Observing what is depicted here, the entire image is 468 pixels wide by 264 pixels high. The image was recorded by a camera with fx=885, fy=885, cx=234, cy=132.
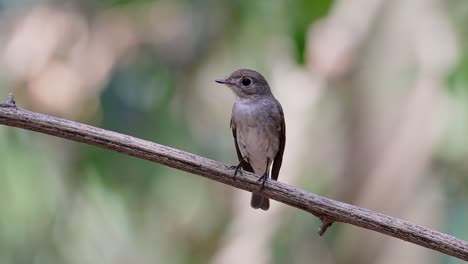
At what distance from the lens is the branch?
3.69 metres

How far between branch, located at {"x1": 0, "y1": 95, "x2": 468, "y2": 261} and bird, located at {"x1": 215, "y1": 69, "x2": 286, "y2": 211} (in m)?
1.68

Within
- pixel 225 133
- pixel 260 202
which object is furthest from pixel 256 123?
pixel 225 133

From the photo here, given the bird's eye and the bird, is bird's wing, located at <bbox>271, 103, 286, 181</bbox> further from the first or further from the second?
the bird's eye

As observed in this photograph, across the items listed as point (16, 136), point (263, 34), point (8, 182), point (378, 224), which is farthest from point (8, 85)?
point (378, 224)

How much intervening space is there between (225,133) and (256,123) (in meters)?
1.55

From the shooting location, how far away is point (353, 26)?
22.0 ft

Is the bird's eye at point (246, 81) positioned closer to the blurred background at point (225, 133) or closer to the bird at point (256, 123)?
the bird at point (256, 123)

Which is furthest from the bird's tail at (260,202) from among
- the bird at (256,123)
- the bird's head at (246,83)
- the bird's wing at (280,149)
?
the bird's head at (246,83)

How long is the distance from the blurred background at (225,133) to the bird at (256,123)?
16.6 inches

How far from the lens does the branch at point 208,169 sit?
369 centimetres

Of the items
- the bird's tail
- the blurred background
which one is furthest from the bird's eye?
the bird's tail

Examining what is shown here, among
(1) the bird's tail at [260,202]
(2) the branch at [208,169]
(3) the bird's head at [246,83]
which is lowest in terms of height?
(2) the branch at [208,169]

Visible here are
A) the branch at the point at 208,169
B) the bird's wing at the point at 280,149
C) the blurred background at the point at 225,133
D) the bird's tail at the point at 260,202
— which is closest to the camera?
the branch at the point at 208,169

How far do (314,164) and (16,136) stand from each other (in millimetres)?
2222
